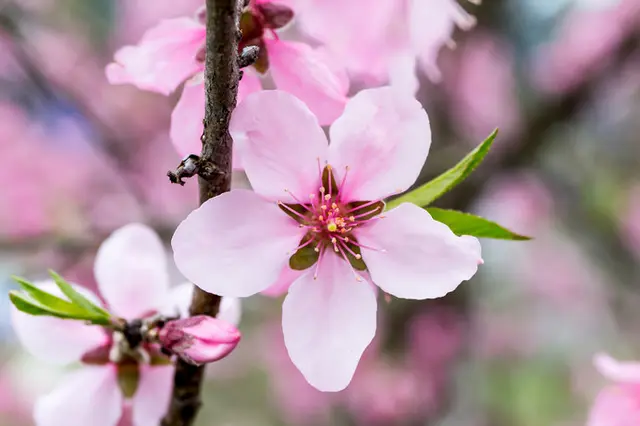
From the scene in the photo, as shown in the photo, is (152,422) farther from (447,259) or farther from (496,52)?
(496,52)

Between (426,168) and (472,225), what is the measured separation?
1.08 metres

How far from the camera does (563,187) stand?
→ 2.22 meters

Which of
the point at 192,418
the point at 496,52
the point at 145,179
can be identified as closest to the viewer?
the point at 192,418

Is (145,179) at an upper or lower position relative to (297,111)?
lower

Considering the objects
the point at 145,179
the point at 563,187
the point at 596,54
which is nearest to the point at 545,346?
the point at 563,187

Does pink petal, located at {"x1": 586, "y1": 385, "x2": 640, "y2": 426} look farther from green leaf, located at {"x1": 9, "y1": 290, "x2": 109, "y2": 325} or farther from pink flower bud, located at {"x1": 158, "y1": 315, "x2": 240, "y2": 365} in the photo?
green leaf, located at {"x1": 9, "y1": 290, "x2": 109, "y2": 325}

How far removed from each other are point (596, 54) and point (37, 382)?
2592 millimetres

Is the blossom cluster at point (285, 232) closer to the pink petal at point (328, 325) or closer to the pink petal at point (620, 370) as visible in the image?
the pink petal at point (328, 325)

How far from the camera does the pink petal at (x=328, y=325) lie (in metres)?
0.49

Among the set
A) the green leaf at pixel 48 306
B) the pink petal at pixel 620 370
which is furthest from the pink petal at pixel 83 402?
the pink petal at pixel 620 370

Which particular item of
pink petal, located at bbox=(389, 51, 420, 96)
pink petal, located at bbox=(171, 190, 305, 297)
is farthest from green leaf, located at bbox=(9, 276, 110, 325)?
pink petal, located at bbox=(389, 51, 420, 96)

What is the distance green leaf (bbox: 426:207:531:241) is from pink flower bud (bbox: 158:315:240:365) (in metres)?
0.19

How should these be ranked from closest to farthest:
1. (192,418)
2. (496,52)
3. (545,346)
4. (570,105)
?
(192,418) < (570,105) < (496,52) < (545,346)

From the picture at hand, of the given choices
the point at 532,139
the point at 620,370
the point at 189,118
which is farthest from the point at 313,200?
the point at 532,139
